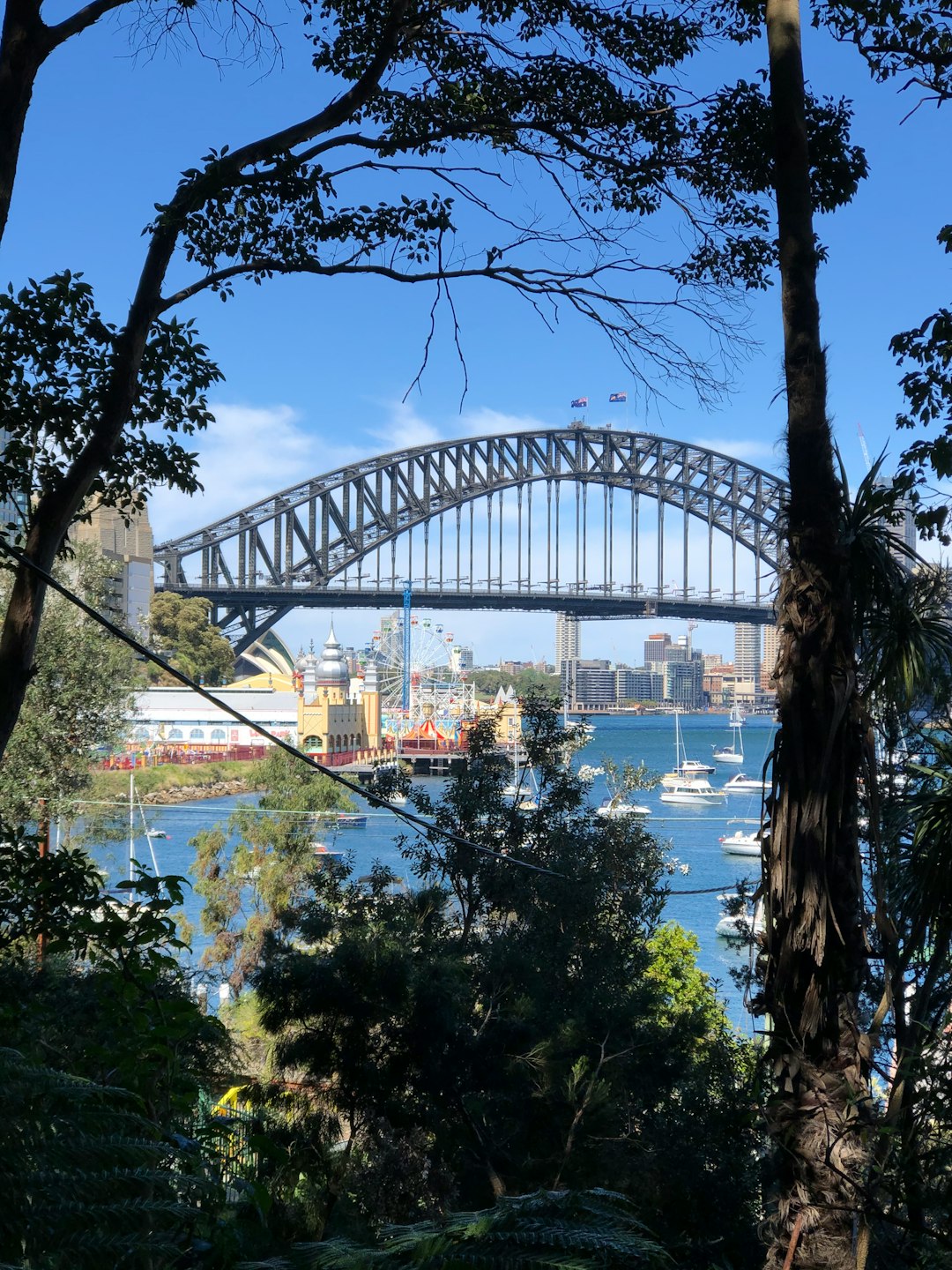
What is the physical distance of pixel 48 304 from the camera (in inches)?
145

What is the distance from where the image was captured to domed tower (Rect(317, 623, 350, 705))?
130 ft

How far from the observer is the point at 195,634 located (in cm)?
4109

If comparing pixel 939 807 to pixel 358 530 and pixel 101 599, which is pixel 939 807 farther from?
pixel 358 530

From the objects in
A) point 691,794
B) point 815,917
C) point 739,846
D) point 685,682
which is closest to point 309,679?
point 691,794

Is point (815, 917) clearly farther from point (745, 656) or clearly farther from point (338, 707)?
point (745, 656)

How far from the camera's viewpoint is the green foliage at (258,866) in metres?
16.1

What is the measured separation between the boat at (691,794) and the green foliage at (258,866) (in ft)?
75.6

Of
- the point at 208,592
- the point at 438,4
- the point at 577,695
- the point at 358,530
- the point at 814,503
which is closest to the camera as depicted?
the point at 814,503

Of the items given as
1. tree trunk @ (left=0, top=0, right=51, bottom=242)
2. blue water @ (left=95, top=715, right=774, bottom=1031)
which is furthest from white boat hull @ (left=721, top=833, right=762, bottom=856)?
tree trunk @ (left=0, top=0, right=51, bottom=242)

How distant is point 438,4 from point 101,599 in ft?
35.7

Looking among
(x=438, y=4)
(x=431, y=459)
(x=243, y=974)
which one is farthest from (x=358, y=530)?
(x=438, y=4)

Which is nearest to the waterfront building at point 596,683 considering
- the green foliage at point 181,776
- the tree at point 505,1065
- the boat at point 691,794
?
the boat at point 691,794

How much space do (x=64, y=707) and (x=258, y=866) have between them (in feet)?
13.7

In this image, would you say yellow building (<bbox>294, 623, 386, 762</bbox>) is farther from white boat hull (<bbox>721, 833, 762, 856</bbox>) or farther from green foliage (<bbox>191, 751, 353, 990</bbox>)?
green foliage (<bbox>191, 751, 353, 990</bbox>)
